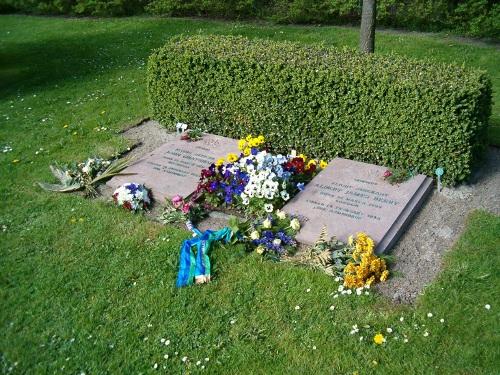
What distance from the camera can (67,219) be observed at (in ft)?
19.8

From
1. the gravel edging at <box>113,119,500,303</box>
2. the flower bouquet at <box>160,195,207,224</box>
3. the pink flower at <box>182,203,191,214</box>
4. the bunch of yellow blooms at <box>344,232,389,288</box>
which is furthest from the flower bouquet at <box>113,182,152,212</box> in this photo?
the bunch of yellow blooms at <box>344,232,389,288</box>

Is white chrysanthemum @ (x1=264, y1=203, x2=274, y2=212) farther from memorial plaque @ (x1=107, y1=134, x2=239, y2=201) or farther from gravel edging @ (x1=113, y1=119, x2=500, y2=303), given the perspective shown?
memorial plaque @ (x1=107, y1=134, x2=239, y2=201)

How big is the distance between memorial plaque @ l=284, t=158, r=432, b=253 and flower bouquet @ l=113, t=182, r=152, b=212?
5.15 feet

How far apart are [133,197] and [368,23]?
4650 mm

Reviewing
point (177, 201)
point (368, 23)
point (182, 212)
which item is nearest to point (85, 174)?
point (177, 201)

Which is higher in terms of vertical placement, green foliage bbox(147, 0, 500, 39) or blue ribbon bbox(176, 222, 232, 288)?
green foliage bbox(147, 0, 500, 39)

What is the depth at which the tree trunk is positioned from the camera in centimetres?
840

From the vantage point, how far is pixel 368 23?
846 cm

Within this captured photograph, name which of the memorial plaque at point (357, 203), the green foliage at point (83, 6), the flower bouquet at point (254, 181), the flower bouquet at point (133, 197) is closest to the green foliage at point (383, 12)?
the green foliage at point (83, 6)

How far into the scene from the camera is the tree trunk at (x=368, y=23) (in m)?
8.40

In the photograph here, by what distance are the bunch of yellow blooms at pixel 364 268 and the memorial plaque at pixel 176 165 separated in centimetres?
208

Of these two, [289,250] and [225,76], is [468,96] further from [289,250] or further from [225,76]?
[225,76]

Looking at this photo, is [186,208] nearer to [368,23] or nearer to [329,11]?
[368,23]

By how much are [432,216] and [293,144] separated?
1934 millimetres
